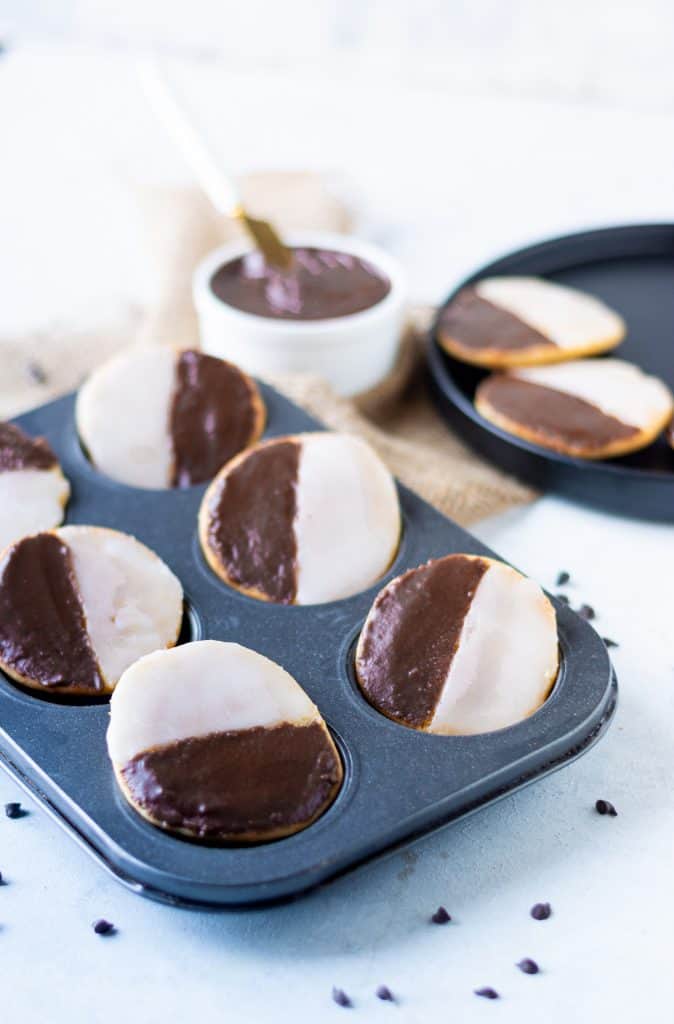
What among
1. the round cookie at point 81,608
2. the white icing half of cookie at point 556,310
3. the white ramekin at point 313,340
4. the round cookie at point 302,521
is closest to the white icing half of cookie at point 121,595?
the round cookie at point 81,608

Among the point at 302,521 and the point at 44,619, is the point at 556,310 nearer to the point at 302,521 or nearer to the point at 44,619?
the point at 302,521

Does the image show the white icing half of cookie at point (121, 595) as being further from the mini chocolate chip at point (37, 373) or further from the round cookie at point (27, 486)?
the mini chocolate chip at point (37, 373)

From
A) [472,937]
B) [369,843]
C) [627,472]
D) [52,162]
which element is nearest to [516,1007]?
[472,937]

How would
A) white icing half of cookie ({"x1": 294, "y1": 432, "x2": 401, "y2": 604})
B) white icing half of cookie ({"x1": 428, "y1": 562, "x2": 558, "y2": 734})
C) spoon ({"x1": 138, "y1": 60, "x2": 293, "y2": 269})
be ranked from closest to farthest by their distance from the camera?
1. white icing half of cookie ({"x1": 428, "y1": 562, "x2": 558, "y2": 734})
2. white icing half of cookie ({"x1": 294, "y1": 432, "x2": 401, "y2": 604})
3. spoon ({"x1": 138, "y1": 60, "x2": 293, "y2": 269})

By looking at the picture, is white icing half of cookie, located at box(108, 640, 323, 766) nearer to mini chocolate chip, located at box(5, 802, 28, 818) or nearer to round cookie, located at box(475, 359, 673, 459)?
mini chocolate chip, located at box(5, 802, 28, 818)

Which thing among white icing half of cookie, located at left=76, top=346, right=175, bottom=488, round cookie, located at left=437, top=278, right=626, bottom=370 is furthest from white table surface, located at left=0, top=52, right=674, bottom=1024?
white icing half of cookie, located at left=76, top=346, right=175, bottom=488

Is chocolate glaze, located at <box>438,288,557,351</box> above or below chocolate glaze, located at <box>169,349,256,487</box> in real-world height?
below
